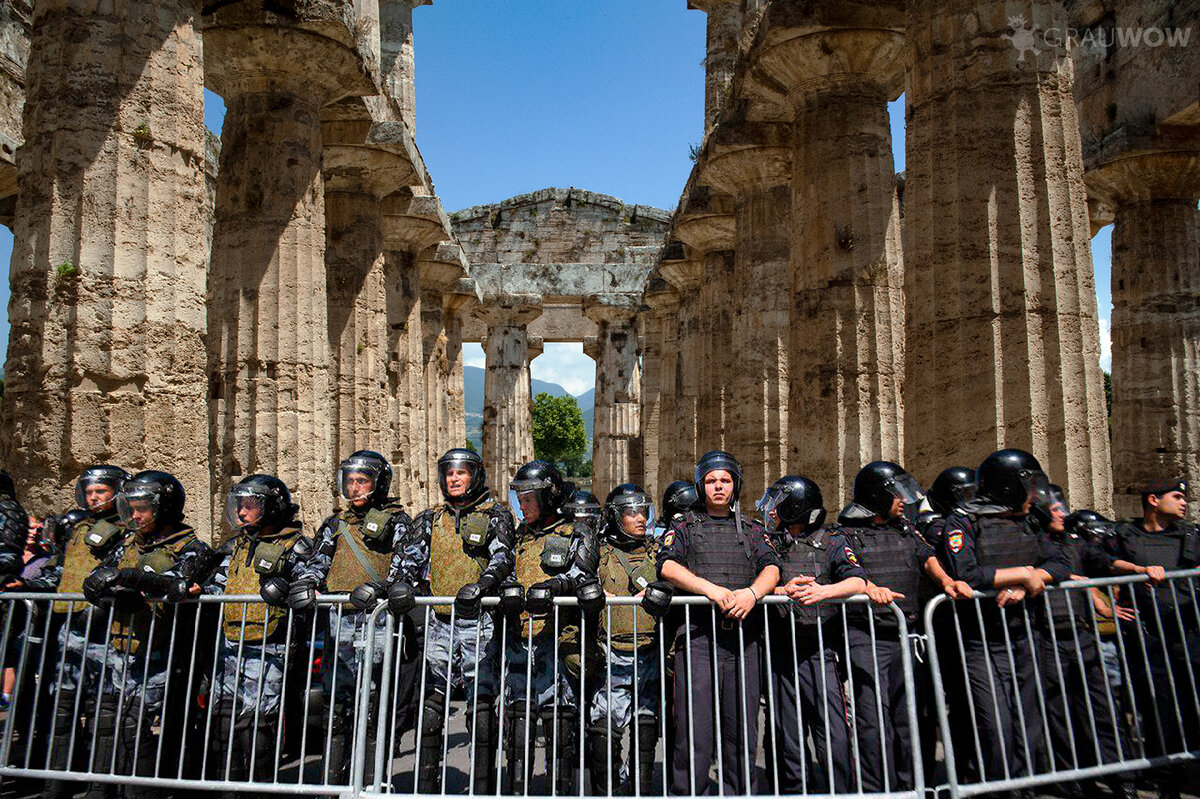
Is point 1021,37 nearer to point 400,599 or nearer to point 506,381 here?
point 400,599

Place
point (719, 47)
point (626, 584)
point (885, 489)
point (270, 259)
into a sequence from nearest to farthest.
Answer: point (626, 584)
point (885, 489)
point (270, 259)
point (719, 47)

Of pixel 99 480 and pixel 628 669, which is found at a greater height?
pixel 99 480

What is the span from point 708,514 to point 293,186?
20.8 feet

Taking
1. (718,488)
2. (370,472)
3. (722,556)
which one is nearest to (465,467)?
(370,472)

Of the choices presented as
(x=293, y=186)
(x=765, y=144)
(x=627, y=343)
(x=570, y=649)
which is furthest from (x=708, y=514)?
(x=627, y=343)

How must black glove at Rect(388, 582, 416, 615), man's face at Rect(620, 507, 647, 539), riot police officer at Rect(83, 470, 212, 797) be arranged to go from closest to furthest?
black glove at Rect(388, 582, 416, 615) → riot police officer at Rect(83, 470, 212, 797) → man's face at Rect(620, 507, 647, 539)

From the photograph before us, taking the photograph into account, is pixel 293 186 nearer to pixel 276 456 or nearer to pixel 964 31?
pixel 276 456

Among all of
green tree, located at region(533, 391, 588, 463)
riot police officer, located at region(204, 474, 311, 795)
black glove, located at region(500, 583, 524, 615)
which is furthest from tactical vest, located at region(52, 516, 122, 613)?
green tree, located at region(533, 391, 588, 463)

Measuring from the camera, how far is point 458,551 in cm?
505

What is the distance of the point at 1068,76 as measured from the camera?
6238 mm

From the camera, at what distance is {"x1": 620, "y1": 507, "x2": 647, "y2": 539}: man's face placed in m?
5.04

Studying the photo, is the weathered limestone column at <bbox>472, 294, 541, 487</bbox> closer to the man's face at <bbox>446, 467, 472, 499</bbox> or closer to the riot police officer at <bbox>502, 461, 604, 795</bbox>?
the man's face at <bbox>446, 467, 472, 499</bbox>

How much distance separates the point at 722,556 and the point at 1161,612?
9.52ft

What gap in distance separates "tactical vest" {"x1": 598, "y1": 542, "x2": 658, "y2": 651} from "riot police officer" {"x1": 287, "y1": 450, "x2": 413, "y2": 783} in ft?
4.05
